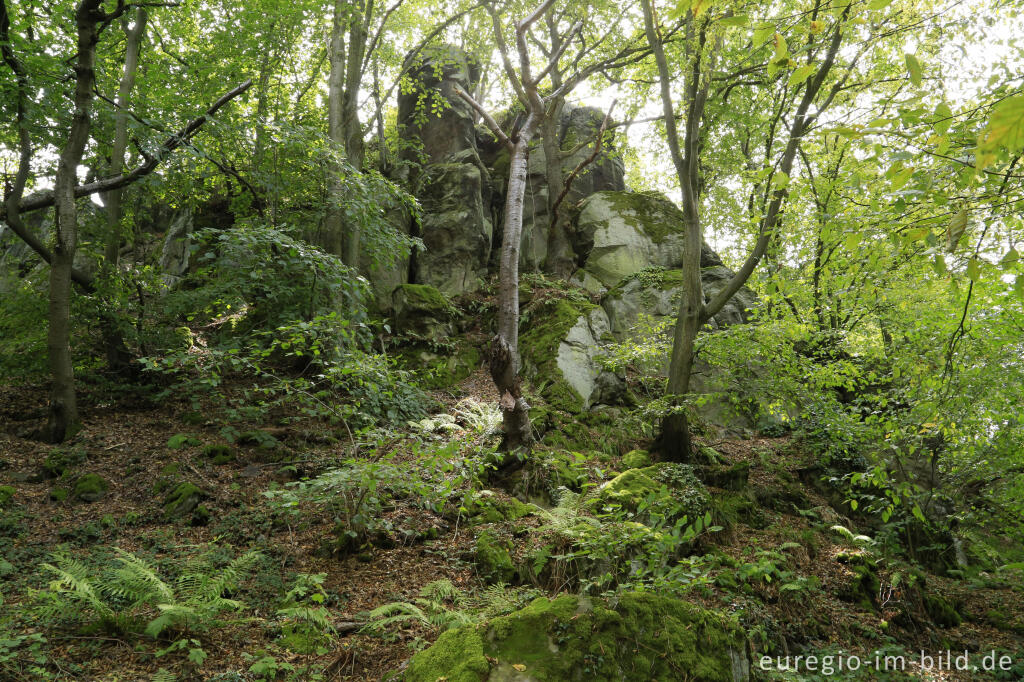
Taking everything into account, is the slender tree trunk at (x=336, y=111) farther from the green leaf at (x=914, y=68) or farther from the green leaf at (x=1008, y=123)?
the green leaf at (x=1008, y=123)

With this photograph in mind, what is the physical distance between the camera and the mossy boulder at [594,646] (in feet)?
9.50

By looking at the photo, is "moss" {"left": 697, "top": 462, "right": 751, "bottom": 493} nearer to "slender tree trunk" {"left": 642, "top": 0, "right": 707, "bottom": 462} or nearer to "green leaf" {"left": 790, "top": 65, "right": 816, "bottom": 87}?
"slender tree trunk" {"left": 642, "top": 0, "right": 707, "bottom": 462}

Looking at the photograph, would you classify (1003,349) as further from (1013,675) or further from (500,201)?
(500,201)

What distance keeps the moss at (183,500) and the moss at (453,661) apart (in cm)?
414

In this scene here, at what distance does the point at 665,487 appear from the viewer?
5469 mm

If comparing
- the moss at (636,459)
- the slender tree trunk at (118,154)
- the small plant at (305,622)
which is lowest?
the small plant at (305,622)

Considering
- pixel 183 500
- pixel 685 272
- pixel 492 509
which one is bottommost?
pixel 492 509

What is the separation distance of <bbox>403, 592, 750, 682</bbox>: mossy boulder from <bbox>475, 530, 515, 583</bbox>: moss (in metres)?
1.77

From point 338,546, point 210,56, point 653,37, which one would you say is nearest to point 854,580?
point 338,546

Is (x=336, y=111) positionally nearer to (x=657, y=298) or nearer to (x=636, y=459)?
(x=657, y=298)

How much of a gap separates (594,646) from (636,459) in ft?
17.3

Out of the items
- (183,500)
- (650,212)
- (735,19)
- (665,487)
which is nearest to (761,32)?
(735,19)

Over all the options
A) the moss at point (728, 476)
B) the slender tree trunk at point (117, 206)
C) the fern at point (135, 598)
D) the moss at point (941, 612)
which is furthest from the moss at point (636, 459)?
the slender tree trunk at point (117, 206)

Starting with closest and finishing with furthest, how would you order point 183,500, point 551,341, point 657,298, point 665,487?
point 665,487
point 183,500
point 551,341
point 657,298
